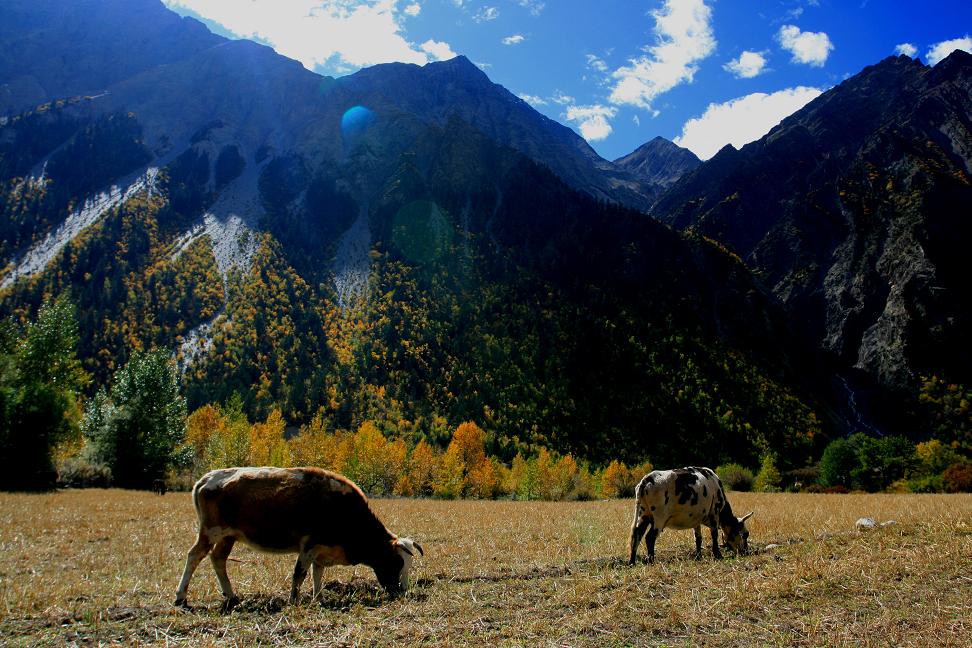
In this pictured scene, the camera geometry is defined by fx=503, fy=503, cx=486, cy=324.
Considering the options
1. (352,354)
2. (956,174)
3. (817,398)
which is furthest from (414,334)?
(956,174)

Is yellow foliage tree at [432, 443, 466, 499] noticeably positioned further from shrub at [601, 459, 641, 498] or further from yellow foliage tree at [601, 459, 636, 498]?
yellow foliage tree at [601, 459, 636, 498]

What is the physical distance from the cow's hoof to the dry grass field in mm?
156

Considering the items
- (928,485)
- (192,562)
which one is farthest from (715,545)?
(928,485)

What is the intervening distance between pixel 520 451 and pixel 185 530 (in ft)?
317

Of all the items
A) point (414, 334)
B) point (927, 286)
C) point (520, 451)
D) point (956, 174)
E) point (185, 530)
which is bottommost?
point (520, 451)

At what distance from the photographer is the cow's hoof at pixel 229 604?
9281 millimetres

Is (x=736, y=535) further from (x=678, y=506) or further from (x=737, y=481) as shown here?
(x=737, y=481)

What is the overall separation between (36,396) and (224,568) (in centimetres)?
4606

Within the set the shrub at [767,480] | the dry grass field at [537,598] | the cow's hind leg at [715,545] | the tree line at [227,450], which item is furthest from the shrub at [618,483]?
the dry grass field at [537,598]

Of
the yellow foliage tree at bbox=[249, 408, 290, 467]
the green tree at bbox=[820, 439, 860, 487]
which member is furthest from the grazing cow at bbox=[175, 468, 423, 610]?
the green tree at bbox=[820, 439, 860, 487]

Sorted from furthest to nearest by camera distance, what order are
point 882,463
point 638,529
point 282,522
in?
point 882,463
point 638,529
point 282,522

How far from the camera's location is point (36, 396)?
4222 cm

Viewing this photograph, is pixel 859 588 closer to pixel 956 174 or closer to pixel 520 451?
pixel 520 451

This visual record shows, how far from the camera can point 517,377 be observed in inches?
5551
